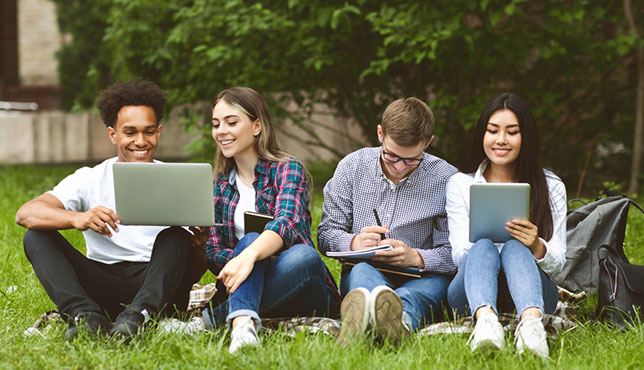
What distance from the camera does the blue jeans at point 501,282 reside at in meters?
2.89

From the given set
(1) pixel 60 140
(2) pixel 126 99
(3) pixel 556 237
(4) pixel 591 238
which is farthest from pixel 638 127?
(1) pixel 60 140

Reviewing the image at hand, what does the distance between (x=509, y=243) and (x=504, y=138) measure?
502 millimetres

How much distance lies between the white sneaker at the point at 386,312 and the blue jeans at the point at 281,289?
41cm

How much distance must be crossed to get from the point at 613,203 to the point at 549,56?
3000 mm

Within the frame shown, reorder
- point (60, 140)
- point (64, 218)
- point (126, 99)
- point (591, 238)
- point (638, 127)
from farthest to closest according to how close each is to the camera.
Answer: point (60, 140) < point (638, 127) < point (591, 238) < point (126, 99) < point (64, 218)

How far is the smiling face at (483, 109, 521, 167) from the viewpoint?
326 centimetres

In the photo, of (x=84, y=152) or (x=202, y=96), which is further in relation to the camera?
(x=84, y=152)

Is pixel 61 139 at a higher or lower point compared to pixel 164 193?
Answer: lower

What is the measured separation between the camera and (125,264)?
3342mm

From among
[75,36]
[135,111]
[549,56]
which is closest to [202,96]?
[549,56]

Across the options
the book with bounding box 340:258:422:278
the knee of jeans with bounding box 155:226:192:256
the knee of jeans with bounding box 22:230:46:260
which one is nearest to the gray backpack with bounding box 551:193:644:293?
the book with bounding box 340:258:422:278

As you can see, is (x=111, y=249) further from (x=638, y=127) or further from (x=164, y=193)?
(x=638, y=127)

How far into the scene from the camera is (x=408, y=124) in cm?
314

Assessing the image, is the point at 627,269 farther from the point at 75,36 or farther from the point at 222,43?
the point at 75,36
